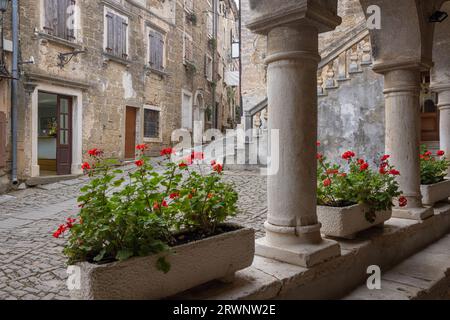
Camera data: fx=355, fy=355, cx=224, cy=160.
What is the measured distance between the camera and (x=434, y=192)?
4.09 meters

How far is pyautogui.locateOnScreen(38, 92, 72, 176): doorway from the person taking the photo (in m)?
9.91

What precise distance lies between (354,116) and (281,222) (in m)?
6.35

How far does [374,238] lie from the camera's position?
2.74 meters

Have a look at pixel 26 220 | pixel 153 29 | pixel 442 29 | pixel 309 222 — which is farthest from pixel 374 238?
pixel 153 29

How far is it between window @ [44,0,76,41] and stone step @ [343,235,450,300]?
9.61m

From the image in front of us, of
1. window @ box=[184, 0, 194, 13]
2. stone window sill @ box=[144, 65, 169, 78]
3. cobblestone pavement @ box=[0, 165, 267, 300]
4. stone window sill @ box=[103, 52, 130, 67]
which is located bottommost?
cobblestone pavement @ box=[0, 165, 267, 300]

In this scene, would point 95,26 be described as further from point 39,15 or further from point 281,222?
point 281,222

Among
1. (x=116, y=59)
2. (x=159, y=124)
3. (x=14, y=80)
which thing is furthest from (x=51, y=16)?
(x=159, y=124)

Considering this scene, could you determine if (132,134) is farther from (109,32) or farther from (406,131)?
(406,131)

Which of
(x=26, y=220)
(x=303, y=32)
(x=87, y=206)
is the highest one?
(x=303, y=32)

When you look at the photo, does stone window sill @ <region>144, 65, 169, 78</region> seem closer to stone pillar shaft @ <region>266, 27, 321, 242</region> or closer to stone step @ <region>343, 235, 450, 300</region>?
stone pillar shaft @ <region>266, 27, 321, 242</region>

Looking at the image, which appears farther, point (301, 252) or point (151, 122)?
point (151, 122)

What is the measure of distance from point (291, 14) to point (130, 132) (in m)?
10.9

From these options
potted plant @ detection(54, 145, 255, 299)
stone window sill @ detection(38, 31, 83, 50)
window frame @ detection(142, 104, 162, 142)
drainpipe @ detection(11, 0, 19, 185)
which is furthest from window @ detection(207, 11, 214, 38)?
potted plant @ detection(54, 145, 255, 299)
